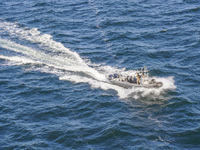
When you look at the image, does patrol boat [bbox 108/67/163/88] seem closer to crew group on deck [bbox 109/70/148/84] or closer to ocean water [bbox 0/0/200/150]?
crew group on deck [bbox 109/70/148/84]

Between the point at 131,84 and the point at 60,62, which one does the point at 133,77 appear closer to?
the point at 131,84

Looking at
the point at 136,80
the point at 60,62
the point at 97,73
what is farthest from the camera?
the point at 60,62

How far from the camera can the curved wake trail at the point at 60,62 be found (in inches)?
2231

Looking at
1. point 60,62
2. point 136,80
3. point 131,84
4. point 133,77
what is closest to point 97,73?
point 133,77

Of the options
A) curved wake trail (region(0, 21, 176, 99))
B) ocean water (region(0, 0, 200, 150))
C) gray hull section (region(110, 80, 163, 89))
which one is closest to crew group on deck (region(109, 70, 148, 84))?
gray hull section (region(110, 80, 163, 89))

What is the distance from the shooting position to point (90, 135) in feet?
148

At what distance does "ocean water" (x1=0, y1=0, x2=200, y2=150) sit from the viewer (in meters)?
45.3

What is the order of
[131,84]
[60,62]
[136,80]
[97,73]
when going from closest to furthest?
1. [131,84]
2. [136,80]
3. [97,73]
4. [60,62]

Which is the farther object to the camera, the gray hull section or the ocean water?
the gray hull section

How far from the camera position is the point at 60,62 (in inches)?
2603

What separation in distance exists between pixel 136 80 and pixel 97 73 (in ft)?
27.6

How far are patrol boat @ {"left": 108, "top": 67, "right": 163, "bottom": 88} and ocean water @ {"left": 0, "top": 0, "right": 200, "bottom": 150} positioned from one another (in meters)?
1.02

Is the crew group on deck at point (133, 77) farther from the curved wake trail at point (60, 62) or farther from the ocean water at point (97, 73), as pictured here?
the ocean water at point (97, 73)

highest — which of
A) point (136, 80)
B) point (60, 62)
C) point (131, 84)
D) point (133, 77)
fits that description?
point (60, 62)
